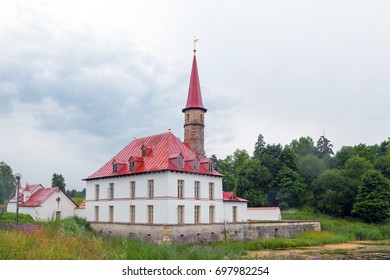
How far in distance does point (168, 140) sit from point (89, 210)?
11.2 meters

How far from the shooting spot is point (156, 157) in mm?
33781

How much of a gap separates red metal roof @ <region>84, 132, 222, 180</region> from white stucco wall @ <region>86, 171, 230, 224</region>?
47 centimetres

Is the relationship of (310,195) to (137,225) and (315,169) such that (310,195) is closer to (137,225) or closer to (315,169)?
(315,169)

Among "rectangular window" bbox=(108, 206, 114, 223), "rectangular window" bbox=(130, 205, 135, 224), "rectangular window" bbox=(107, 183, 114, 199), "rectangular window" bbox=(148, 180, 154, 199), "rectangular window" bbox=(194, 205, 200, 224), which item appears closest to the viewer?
"rectangular window" bbox=(148, 180, 154, 199)

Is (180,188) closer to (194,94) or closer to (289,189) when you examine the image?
(194,94)

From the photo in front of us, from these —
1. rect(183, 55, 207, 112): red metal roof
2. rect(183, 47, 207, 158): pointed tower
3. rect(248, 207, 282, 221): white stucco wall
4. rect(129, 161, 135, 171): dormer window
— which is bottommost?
rect(248, 207, 282, 221): white stucco wall

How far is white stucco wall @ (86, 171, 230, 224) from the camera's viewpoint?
1233 inches

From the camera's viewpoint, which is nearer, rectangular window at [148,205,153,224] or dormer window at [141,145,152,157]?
rectangular window at [148,205,153,224]

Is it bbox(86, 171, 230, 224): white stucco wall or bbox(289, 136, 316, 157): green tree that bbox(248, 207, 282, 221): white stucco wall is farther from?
bbox(289, 136, 316, 157): green tree

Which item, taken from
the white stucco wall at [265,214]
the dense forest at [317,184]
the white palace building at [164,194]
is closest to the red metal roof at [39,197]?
the white palace building at [164,194]

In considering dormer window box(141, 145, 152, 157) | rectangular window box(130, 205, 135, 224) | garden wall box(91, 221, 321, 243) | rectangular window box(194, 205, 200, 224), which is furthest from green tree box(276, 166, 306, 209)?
rectangular window box(130, 205, 135, 224)

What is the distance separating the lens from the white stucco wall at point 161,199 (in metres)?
31.3

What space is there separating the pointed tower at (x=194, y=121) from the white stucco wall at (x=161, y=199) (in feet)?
18.1
